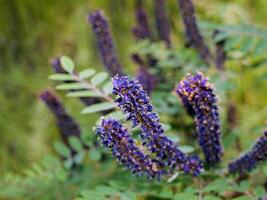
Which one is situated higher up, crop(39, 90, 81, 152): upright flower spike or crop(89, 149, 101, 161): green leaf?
crop(39, 90, 81, 152): upright flower spike

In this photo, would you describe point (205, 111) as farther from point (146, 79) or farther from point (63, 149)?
point (63, 149)

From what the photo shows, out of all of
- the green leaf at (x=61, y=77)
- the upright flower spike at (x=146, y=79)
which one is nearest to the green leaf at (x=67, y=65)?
the green leaf at (x=61, y=77)

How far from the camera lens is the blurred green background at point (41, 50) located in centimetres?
185

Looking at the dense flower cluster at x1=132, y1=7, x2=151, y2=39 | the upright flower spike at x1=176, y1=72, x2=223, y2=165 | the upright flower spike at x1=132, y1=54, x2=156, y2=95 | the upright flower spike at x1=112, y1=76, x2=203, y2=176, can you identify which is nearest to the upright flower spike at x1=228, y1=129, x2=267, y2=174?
the upright flower spike at x1=176, y1=72, x2=223, y2=165

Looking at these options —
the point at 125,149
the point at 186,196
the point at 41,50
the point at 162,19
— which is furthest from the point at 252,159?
the point at 41,50

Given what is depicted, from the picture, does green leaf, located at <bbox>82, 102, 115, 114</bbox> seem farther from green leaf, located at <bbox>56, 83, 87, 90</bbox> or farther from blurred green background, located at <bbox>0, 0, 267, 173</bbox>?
blurred green background, located at <bbox>0, 0, 267, 173</bbox>

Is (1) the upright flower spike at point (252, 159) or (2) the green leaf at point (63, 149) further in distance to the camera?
(2) the green leaf at point (63, 149)

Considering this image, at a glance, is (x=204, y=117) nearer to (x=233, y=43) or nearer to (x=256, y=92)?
(x=233, y=43)

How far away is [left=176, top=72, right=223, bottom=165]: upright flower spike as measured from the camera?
2.60 feet

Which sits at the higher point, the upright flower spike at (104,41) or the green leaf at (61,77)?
the upright flower spike at (104,41)

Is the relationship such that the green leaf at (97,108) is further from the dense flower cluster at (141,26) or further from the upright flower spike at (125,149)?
the dense flower cluster at (141,26)

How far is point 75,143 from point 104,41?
8.6 inches

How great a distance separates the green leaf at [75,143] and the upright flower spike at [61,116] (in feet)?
0.08

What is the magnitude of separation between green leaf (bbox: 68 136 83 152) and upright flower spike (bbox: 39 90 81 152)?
0.02 m
